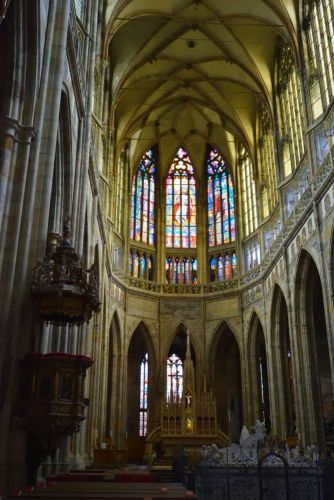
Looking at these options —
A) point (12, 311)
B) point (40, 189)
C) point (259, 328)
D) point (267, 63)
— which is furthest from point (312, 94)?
point (12, 311)

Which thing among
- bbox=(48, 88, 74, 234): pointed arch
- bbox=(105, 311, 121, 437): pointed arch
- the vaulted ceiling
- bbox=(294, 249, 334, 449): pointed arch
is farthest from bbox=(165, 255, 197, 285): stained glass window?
bbox=(48, 88, 74, 234): pointed arch

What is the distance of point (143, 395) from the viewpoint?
107 feet

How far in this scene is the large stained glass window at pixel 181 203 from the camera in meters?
34.4

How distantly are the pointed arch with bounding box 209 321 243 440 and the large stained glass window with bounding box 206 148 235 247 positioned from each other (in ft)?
19.0

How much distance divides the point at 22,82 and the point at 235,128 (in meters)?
22.9

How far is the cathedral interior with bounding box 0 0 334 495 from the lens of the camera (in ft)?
31.4

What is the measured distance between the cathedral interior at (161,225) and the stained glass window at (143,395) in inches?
3.0

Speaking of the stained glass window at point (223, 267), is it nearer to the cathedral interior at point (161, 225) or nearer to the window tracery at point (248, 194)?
the cathedral interior at point (161, 225)

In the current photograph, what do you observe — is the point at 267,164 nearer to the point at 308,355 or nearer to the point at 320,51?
the point at 320,51

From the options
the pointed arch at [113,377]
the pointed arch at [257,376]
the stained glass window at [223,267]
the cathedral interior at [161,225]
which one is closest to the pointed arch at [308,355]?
the cathedral interior at [161,225]

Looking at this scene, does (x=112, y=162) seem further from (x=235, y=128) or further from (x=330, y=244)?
(x=330, y=244)

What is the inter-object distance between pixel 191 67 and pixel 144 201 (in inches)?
353

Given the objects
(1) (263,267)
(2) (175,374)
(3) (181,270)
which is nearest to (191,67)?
(1) (263,267)

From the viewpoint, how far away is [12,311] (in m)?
9.00
